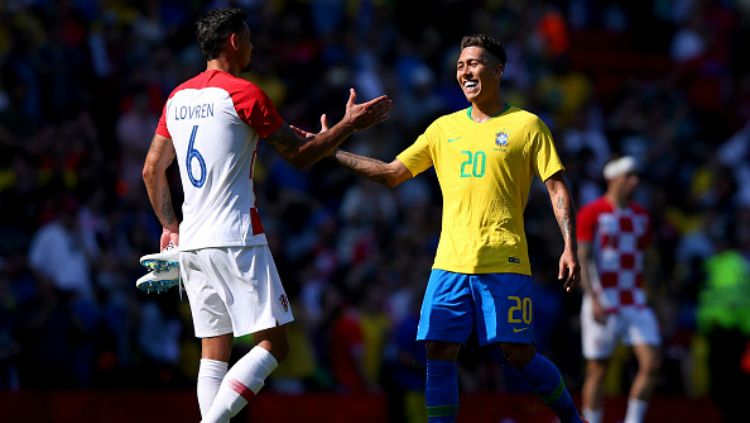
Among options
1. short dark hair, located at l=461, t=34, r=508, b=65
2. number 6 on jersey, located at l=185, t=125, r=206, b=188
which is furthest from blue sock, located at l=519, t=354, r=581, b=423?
number 6 on jersey, located at l=185, t=125, r=206, b=188

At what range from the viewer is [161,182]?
27.2 feet

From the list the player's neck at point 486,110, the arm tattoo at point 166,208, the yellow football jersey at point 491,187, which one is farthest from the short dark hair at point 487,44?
the arm tattoo at point 166,208

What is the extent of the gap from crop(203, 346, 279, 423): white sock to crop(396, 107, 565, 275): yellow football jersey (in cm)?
140

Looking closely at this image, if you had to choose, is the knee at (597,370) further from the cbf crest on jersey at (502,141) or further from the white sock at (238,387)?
the white sock at (238,387)

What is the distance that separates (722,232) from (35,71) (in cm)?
900

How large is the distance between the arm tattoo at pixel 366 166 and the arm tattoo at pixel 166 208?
3.88 feet

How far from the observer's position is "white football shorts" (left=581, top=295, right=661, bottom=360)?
1179 centimetres

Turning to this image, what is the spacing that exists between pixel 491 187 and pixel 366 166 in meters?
0.89

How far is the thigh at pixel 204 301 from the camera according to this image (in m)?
7.96

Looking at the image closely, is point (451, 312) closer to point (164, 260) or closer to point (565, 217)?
point (565, 217)

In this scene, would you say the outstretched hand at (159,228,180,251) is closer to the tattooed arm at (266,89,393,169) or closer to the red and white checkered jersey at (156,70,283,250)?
the red and white checkered jersey at (156,70,283,250)

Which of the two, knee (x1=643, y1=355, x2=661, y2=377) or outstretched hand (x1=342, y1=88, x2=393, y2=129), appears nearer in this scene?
outstretched hand (x1=342, y1=88, x2=393, y2=129)

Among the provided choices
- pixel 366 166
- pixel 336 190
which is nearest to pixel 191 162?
pixel 366 166

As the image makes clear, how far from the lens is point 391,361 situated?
1425cm
